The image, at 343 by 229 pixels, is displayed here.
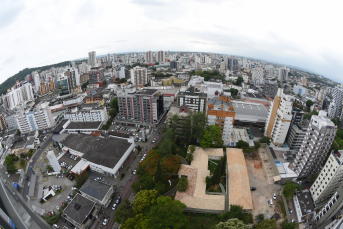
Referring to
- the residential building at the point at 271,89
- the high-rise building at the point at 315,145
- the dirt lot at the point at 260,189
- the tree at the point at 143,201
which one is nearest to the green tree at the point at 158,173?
the tree at the point at 143,201

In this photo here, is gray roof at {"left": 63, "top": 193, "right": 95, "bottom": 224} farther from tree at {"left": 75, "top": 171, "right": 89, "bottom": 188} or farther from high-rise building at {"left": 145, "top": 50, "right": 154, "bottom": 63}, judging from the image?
high-rise building at {"left": 145, "top": 50, "right": 154, "bottom": 63}

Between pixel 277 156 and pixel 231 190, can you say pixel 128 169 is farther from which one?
pixel 277 156

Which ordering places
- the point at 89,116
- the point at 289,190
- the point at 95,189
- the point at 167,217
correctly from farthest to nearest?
the point at 89,116 → the point at 95,189 → the point at 289,190 → the point at 167,217

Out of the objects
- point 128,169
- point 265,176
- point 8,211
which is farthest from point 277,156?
point 8,211

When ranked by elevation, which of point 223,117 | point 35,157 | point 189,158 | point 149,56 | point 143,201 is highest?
point 149,56

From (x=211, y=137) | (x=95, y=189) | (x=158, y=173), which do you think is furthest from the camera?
(x=211, y=137)

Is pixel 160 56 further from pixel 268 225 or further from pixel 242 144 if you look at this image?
pixel 268 225

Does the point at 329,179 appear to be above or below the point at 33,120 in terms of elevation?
above

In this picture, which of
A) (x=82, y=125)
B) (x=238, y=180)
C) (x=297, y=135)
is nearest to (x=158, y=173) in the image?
(x=238, y=180)
